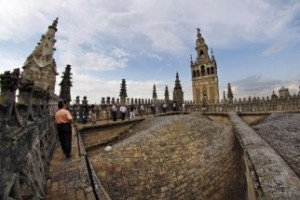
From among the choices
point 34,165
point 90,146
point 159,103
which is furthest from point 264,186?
point 159,103

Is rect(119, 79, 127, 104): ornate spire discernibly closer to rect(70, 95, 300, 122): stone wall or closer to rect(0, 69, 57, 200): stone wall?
rect(70, 95, 300, 122): stone wall

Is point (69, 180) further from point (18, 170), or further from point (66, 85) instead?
point (66, 85)

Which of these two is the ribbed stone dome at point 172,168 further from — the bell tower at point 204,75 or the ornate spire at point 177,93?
the bell tower at point 204,75

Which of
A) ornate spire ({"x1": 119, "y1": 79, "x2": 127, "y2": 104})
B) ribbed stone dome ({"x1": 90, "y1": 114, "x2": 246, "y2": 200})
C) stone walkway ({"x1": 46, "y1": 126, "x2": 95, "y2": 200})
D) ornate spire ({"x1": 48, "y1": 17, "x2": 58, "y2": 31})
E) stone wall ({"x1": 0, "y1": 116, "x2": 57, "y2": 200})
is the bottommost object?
ribbed stone dome ({"x1": 90, "y1": 114, "x2": 246, "y2": 200})

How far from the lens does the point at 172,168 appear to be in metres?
10.9

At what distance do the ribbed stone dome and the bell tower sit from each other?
47.8 m

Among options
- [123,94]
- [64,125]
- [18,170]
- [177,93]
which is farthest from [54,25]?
[177,93]

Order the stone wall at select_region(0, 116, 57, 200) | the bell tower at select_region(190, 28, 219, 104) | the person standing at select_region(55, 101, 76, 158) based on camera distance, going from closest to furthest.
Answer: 1. the stone wall at select_region(0, 116, 57, 200)
2. the person standing at select_region(55, 101, 76, 158)
3. the bell tower at select_region(190, 28, 219, 104)

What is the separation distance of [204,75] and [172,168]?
54957 mm

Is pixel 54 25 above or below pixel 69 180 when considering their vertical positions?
above

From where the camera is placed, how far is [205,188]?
1026 cm

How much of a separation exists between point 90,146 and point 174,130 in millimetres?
6214

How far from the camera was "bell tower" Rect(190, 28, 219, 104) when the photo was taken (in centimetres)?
6015

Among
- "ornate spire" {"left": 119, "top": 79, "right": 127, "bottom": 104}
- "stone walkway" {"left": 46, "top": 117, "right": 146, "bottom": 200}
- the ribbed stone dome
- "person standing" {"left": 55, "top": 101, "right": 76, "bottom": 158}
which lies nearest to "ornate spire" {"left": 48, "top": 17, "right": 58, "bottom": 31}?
"ornate spire" {"left": 119, "top": 79, "right": 127, "bottom": 104}
